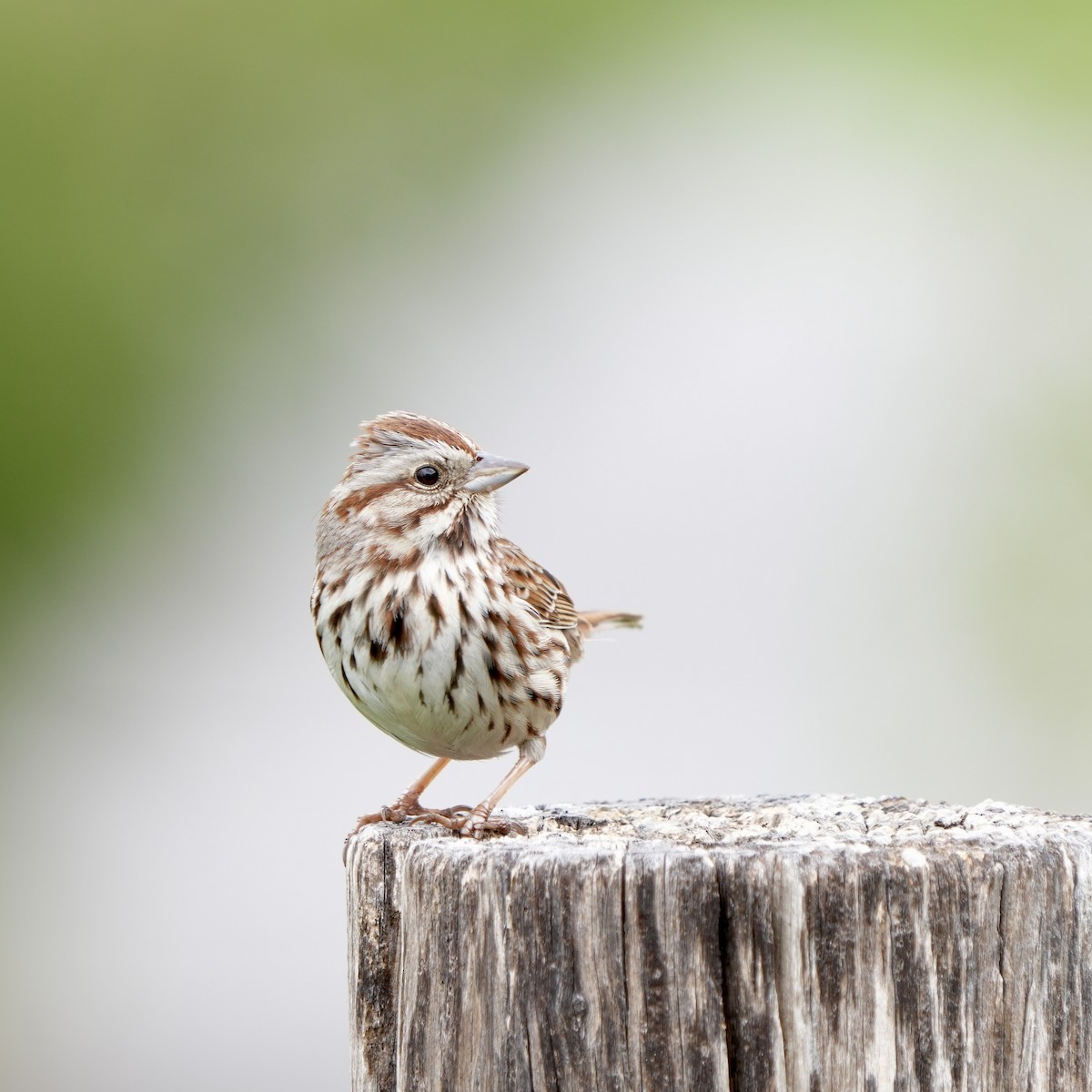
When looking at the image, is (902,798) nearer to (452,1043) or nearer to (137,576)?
(452,1043)

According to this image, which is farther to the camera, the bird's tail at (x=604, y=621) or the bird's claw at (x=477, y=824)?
the bird's tail at (x=604, y=621)

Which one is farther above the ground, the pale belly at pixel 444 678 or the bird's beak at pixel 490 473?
the bird's beak at pixel 490 473

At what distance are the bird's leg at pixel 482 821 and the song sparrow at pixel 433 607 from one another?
43 millimetres

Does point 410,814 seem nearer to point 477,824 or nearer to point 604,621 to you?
point 477,824

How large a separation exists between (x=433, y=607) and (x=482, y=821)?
940 mm

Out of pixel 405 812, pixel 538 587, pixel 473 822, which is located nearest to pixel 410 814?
pixel 405 812

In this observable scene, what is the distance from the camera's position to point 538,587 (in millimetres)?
5234

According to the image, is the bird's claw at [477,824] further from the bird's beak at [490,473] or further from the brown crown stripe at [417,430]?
the brown crown stripe at [417,430]

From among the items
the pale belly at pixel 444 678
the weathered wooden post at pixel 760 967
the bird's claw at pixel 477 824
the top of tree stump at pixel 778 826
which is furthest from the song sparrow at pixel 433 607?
the weathered wooden post at pixel 760 967

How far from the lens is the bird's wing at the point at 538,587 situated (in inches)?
202

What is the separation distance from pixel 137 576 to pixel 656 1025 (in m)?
5.92

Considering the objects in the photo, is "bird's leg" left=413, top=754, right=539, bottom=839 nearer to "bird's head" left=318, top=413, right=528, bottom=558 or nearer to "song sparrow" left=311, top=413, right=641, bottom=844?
"song sparrow" left=311, top=413, right=641, bottom=844

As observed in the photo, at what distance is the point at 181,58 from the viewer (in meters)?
7.13

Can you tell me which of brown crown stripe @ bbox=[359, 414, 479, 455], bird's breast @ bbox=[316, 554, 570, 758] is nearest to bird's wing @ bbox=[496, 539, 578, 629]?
bird's breast @ bbox=[316, 554, 570, 758]
